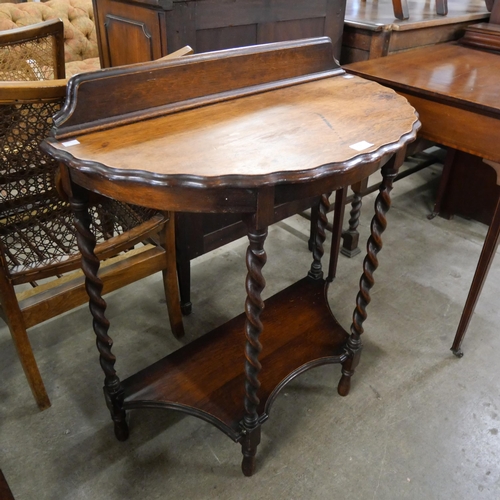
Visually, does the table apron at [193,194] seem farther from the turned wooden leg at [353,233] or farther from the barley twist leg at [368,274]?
the turned wooden leg at [353,233]

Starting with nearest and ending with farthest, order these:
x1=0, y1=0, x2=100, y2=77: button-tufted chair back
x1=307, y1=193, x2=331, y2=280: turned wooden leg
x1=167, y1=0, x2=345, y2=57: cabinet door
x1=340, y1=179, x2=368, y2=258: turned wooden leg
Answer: x1=167, y1=0, x2=345, y2=57: cabinet door < x1=307, y1=193, x2=331, y2=280: turned wooden leg < x1=340, y1=179, x2=368, y2=258: turned wooden leg < x1=0, y1=0, x2=100, y2=77: button-tufted chair back

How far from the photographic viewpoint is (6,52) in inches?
61.1

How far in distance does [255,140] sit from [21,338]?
0.87 metres

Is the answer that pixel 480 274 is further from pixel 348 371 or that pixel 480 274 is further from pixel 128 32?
pixel 128 32

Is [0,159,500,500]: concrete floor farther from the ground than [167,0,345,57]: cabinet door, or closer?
closer

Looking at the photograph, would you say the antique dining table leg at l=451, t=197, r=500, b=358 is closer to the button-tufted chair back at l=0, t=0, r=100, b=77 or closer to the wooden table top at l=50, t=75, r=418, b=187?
the wooden table top at l=50, t=75, r=418, b=187

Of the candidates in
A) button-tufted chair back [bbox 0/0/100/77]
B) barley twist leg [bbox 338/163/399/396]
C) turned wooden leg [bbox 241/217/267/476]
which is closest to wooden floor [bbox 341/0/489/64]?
barley twist leg [bbox 338/163/399/396]

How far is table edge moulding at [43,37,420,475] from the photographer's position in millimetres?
885

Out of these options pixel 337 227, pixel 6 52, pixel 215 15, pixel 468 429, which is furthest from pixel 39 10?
pixel 468 429

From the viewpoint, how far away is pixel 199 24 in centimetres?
144

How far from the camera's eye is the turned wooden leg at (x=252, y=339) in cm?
94

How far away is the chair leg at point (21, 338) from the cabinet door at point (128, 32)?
30.4 inches

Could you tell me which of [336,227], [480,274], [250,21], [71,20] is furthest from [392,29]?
[71,20]

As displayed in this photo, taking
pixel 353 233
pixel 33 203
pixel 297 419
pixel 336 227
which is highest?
pixel 33 203
